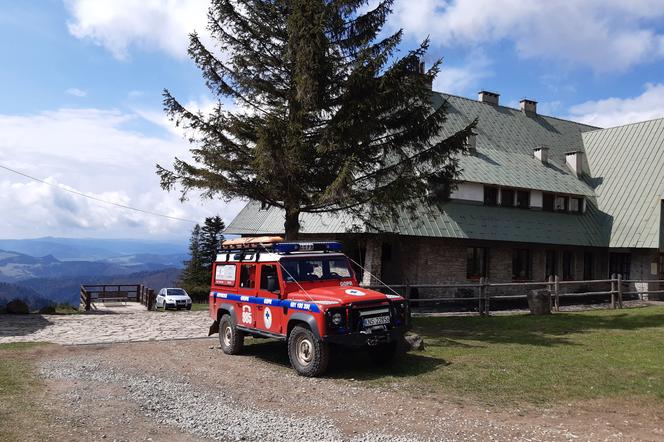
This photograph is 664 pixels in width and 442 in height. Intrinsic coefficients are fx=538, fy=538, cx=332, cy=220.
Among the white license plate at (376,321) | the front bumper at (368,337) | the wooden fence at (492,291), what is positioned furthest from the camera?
the wooden fence at (492,291)

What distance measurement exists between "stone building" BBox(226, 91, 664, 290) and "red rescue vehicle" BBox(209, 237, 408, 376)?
405 inches

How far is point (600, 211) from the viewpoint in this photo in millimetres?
30438

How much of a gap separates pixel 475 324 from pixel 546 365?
681 centimetres

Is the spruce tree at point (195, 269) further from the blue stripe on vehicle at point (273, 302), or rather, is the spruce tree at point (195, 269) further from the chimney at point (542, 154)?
the blue stripe on vehicle at point (273, 302)

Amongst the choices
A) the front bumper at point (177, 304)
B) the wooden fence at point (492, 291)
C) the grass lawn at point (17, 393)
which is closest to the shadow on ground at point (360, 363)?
the wooden fence at point (492, 291)

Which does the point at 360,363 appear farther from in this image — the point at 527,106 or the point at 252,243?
the point at 527,106

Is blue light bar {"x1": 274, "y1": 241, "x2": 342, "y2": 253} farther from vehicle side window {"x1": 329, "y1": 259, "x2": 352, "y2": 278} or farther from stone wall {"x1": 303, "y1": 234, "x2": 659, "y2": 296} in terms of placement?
stone wall {"x1": 303, "y1": 234, "x2": 659, "y2": 296}

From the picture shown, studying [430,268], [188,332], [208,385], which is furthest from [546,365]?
[430,268]

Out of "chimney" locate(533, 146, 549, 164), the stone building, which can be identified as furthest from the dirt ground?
"chimney" locate(533, 146, 549, 164)

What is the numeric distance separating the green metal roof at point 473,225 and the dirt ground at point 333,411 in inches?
497

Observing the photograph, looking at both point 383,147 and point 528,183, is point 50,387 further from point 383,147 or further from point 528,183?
point 528,183

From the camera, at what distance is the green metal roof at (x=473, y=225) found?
23859mm

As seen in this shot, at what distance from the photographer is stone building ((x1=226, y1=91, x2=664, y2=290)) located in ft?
81.7

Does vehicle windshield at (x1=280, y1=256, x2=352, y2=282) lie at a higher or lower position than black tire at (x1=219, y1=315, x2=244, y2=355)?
higher
